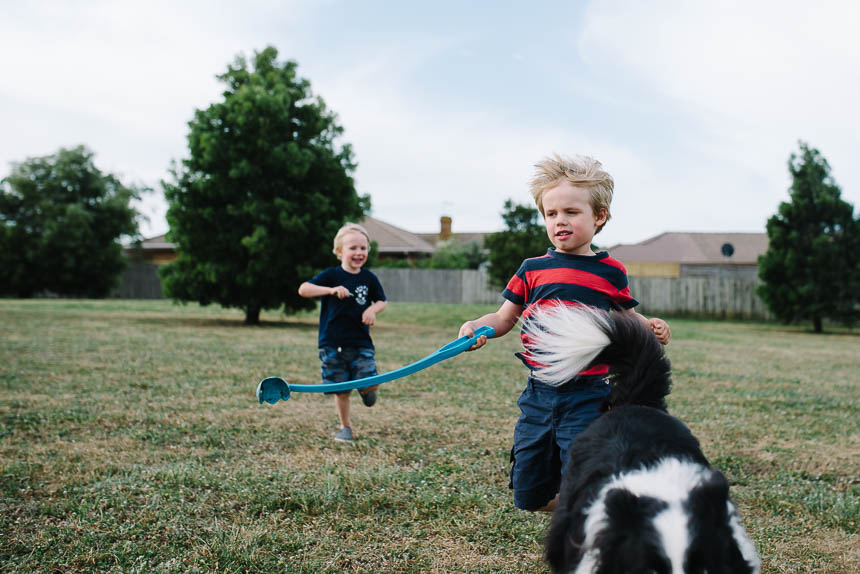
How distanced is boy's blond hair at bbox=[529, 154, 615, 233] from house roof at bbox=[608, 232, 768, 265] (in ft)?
151

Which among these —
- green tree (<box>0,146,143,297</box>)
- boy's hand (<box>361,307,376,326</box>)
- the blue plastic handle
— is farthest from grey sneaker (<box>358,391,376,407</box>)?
green tree (<box>0,146,143,297</box>)

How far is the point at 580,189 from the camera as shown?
306 cm

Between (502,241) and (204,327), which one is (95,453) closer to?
(204,327)

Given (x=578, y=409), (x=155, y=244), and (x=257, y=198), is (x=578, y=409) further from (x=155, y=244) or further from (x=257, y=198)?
(x=155, y=244)

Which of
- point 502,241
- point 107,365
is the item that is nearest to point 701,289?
point 502,241

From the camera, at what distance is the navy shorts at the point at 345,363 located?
579 cm

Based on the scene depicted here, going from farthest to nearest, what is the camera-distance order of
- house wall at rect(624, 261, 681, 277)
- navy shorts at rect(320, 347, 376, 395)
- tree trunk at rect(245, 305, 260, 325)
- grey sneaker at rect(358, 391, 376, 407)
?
house wall at rect(624, 261, 681, 277), tree trunk at rect(245, 305, 260, 325), grey sneaker at rect(358, 391, 376, 407), navy shorts at rect(320, 347, 376, 395)

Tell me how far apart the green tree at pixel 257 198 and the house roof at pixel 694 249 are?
33279mm

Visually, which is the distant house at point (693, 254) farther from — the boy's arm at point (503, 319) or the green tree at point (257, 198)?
the boy's arm at point (503, 319)

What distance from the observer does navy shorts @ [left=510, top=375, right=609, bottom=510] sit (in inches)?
116

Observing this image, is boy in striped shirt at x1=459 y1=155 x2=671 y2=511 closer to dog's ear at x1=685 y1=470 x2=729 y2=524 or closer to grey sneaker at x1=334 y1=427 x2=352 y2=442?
dog's ear at x1=685 y1=470 x2=729 y2=524

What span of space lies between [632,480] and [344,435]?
12.7 ft

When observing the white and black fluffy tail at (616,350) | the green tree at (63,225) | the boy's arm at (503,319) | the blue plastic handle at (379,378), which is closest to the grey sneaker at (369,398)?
the blue plastic handle at (379,378)

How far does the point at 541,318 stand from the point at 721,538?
1.17 m
